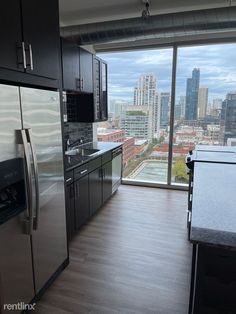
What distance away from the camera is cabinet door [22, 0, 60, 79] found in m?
1.56

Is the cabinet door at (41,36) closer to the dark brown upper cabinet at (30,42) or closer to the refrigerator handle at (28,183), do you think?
the dark brown upper cabinet at (30,42)

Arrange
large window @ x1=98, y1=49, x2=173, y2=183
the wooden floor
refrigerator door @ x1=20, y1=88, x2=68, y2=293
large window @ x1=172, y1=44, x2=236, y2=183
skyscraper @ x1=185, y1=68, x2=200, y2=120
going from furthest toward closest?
large window @ x1=98, y1=49, x2=173, y2=183 → skyscraper @ x1=185, y1=68, x2=200, y2=120 → large window @ x1=172, y1=44, x2=236, y2=183 → the wooden floor → refrigerator door @ x1=20, y1=88, x2=68, y2=293

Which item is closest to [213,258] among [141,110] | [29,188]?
[29,188]

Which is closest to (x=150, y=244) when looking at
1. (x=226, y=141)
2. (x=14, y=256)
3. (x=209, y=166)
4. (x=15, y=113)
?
(x=209, y=166)

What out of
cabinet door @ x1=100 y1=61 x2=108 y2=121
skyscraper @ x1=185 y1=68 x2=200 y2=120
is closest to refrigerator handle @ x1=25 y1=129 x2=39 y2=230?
cabinet door @ x1=100 y1=61 x2=108 y2=121

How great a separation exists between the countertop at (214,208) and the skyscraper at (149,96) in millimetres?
2560

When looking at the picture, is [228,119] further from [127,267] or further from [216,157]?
[127,267]

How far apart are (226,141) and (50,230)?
355cm

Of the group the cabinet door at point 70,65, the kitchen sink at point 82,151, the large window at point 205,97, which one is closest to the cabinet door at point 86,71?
the cabinet door at point 70,65

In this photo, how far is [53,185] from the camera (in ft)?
6.35

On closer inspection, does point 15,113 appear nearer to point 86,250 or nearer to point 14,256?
point 14,256

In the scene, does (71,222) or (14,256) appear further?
(71,222)

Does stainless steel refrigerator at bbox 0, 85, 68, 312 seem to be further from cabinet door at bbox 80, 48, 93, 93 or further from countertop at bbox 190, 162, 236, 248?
cabinet door at bbox 80, 48, 93, 93

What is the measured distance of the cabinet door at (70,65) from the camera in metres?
2.80
